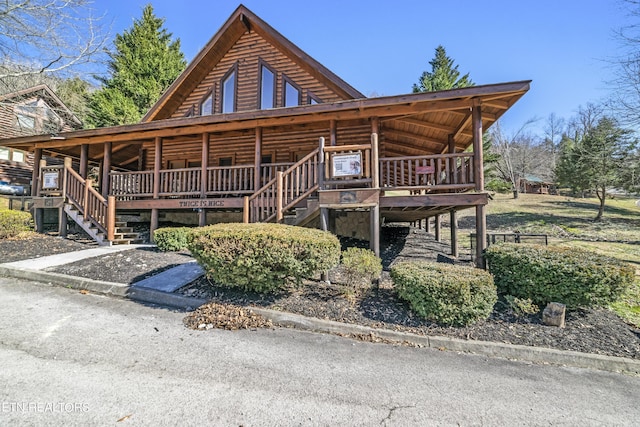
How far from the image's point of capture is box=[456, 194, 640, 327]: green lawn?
11.8 m

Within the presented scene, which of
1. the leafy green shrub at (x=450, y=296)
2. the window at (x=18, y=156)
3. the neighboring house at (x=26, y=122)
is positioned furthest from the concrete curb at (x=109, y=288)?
the window at (x=18, y=156)

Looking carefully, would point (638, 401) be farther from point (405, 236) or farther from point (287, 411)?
A: point (405, 236)

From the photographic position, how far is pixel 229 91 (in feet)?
45.9

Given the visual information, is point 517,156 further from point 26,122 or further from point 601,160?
point 26,122

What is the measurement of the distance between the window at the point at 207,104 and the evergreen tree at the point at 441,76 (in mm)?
20855

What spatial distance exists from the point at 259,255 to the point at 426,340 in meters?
2.87

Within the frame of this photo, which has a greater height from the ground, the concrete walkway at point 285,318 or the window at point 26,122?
the window at point 26,122

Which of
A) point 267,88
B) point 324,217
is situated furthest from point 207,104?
point 324,217

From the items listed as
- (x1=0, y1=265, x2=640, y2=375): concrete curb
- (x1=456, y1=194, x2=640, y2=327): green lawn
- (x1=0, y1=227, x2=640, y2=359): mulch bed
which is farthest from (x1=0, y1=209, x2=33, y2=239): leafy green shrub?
(x1=456, y1=194, x2=640, y2=327): green lawn

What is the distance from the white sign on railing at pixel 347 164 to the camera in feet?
24.3

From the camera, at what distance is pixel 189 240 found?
5.62 meters

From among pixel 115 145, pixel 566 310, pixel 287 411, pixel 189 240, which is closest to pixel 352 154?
pixel 189 240

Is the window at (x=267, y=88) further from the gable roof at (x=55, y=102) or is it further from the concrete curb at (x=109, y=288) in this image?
the gable roof at (x=55, y=102)

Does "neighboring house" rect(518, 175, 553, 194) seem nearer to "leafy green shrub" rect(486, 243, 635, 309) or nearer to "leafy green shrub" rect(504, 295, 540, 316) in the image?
"leafy green shrub" rect(486, 243, 635, 309)
